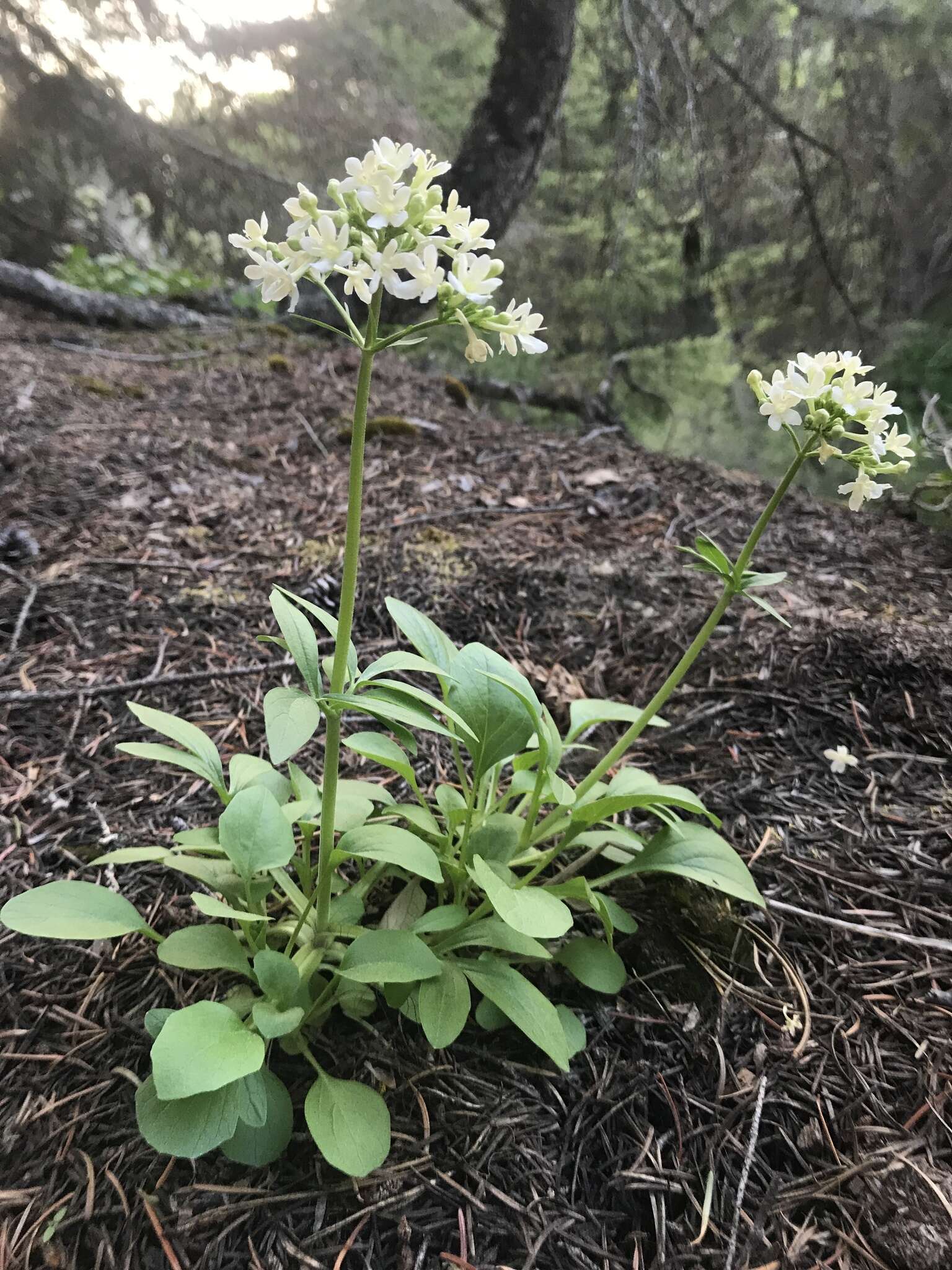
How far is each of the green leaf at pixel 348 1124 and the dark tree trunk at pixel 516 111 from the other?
6643 millimetres

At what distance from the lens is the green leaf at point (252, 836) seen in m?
1.28

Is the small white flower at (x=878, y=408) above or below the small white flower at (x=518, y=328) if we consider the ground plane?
below

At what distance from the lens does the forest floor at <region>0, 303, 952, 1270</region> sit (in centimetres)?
113

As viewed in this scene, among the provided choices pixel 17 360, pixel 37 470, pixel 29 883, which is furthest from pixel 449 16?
pixel 29 883

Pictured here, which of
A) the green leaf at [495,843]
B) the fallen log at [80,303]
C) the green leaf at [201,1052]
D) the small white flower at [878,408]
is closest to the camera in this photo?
the green leaf at [201,1052]

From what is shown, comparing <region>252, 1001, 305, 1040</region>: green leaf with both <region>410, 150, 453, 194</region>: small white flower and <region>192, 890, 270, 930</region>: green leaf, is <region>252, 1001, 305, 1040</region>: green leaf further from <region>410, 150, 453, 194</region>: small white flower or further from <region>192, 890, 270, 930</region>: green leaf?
<region>410, 150, 453, 194</region>: small white flower

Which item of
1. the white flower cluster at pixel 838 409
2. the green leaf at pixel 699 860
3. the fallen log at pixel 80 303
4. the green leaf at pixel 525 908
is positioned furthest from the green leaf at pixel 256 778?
the fallen log at pixel 80 303

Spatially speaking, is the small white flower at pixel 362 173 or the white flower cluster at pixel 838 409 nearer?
the small white flower at pixel 362 173

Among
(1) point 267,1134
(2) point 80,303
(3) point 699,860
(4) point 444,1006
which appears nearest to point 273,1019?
(1) point 267,1134

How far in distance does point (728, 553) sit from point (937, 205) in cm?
394

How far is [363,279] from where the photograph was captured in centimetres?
108

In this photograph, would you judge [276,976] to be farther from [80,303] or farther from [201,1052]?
[80,303]

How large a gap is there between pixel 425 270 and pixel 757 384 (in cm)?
78

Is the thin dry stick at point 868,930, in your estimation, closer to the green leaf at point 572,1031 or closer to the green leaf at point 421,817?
the green leaf at point 572,1031
